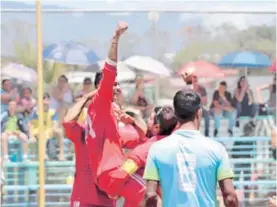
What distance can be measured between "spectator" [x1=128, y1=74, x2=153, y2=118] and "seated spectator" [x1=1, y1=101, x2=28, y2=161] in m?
1.76

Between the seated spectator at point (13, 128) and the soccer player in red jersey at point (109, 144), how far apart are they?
19.1 ft

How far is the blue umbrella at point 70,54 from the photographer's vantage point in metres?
14.4

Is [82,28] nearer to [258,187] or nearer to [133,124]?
[258,187]

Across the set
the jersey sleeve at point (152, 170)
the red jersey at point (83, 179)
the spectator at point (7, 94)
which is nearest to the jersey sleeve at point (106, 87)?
the red jersey at point (83, 179)

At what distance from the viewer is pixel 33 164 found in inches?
468

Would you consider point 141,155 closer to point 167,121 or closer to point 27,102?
point 167,121

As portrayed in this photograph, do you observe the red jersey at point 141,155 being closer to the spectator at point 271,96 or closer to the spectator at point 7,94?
the spectator at point 7,94

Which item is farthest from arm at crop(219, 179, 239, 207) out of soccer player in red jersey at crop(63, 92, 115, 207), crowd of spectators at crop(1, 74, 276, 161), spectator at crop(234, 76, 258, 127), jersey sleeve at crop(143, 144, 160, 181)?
spectator at crop(234, 76, 258, 127)

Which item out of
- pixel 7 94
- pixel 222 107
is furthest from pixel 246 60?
pixel 7 94

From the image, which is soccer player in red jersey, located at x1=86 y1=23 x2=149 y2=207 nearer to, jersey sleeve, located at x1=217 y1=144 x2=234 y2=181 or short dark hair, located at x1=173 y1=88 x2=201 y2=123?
short dark hair, located at x1=173 y1=88 x2=201 y2=123

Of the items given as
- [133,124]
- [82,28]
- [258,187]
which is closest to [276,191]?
[258,187]

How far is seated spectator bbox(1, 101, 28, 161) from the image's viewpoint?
12.1 metres

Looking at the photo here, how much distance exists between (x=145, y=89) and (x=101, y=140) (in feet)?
26.0

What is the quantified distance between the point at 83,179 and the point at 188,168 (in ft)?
6.26
